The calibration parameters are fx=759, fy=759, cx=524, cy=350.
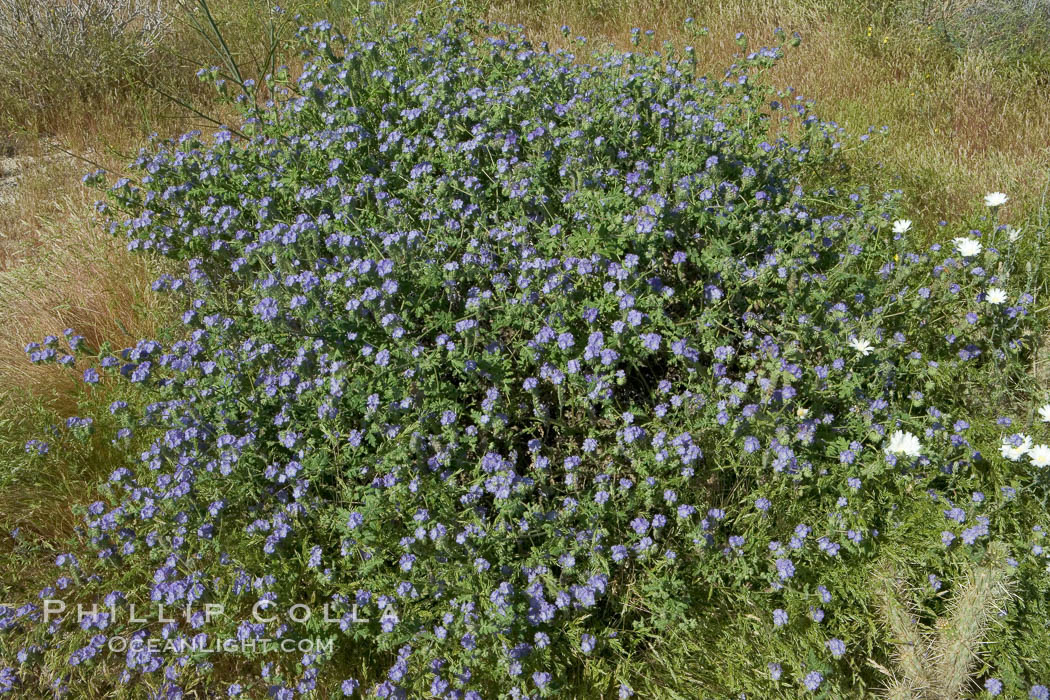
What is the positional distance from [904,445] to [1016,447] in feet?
1.51

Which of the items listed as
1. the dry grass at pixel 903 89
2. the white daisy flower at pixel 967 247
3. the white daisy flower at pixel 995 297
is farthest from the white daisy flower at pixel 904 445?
the dry grass at pixel 903 89

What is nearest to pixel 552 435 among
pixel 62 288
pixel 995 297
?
pixel 995 297

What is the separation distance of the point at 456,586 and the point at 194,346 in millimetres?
1500

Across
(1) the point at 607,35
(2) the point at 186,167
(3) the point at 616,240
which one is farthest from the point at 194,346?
(1) the point at 607,35

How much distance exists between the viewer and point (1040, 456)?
281cm

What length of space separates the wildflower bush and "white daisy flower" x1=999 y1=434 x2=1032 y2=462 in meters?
0.01

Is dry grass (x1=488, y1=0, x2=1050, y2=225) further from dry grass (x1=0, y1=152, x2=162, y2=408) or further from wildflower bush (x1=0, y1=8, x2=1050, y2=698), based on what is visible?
dry grass (x1=0, y1=152, x2=162, y2=408)

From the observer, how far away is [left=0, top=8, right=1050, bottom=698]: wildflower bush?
255cm

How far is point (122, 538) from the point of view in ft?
9.03

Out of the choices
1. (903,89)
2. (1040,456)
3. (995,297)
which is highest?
(903,89)

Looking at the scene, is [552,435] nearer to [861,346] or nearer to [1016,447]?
[861,346]

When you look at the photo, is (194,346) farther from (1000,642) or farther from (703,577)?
(1000,642)

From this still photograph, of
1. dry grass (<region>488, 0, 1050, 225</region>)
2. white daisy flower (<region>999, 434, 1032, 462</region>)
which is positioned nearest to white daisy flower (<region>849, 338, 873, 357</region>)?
white daisy flower (<region>999, 434, 1032, 462</region>)

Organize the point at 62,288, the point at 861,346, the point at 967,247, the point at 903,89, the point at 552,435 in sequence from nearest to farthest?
the point at 861,346
the point at 552,435
the point at 967,247
the point at 62,288
the point at 903,89
